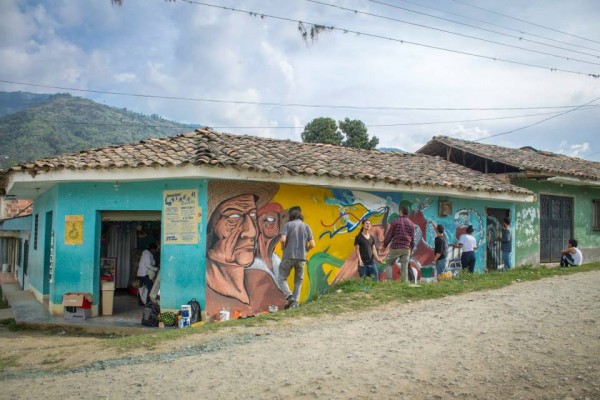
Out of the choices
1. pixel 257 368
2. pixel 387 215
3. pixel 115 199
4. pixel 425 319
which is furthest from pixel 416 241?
pixel 257 368

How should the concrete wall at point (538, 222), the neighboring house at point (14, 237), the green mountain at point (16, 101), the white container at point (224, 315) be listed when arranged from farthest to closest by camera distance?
the green mountain at point (16, 101), the neighboring house at point (14, 237), the concrete wall at point (538, 222), the white container at point (224, 315)

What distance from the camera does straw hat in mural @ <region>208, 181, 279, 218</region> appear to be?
920cm

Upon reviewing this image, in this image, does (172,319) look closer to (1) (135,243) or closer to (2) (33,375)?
(2) (33,375)

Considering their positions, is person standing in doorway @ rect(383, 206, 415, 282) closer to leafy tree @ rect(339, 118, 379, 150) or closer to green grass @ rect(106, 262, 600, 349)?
green grass @ rect(106, 262, 600, 349)

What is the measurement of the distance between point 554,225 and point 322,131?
62.8ft

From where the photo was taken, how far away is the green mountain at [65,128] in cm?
6009

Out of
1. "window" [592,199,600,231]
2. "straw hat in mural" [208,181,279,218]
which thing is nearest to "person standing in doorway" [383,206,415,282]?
"straw hat in mural" [208,181,279,218]

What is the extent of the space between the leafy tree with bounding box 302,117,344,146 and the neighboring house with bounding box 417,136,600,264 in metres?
15.0

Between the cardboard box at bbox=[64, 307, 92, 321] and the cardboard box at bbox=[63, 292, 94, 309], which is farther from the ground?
the cardboard box at bbox=[63, 292, 94, 309]

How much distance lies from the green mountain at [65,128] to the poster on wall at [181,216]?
36.8 meters

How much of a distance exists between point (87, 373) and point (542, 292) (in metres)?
7.26

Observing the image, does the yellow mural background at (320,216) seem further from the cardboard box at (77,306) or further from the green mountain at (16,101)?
the green mountain at (16,101)

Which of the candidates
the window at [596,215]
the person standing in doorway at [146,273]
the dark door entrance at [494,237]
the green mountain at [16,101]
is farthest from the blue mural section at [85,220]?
the green mountain at [16,101]

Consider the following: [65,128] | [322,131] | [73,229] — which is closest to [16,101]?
[65,128]
